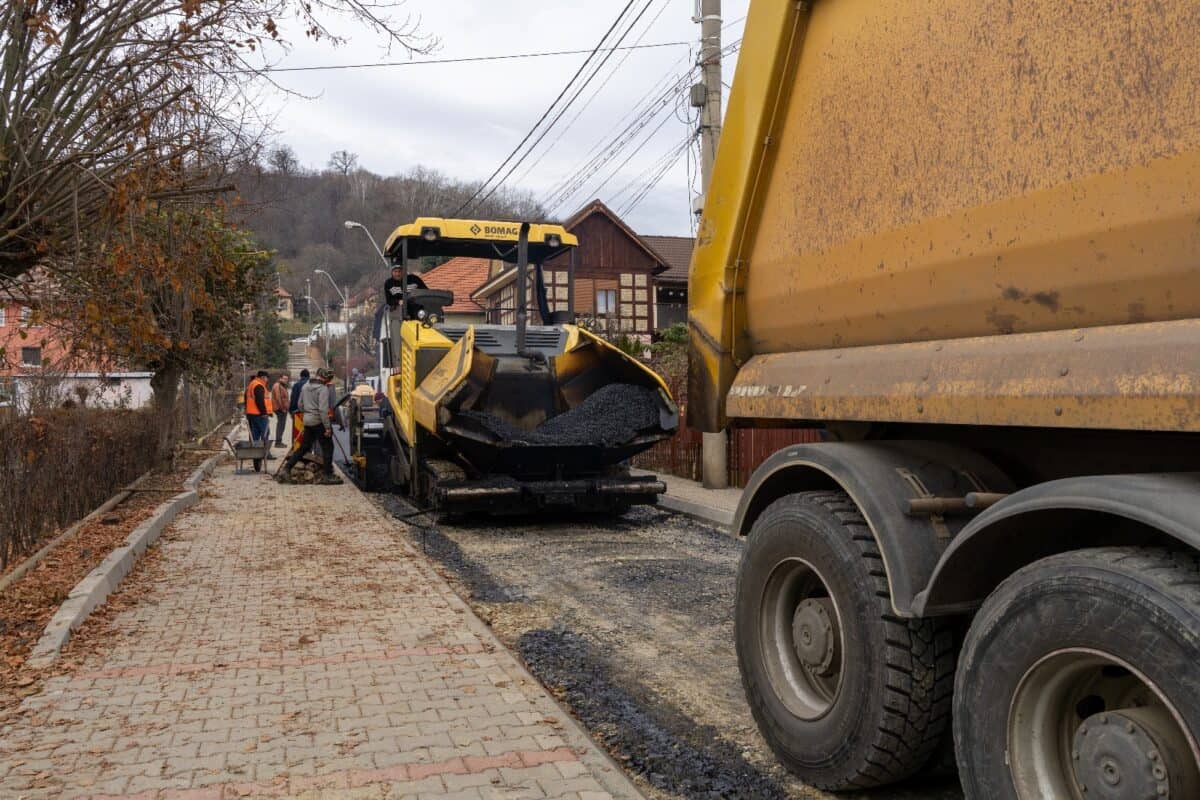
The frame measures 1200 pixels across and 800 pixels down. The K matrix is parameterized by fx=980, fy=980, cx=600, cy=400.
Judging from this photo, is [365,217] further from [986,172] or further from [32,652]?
[986,172]

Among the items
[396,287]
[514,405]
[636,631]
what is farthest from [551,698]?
[396,287]

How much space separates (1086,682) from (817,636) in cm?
110

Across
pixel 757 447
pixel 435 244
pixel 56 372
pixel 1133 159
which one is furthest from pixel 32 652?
pixel 757 447

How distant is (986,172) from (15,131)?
527 cm

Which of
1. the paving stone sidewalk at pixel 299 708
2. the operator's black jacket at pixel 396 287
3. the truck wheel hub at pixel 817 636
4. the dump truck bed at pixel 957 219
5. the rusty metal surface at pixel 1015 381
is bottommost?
the paving stone sidewalk at pixel 299 708

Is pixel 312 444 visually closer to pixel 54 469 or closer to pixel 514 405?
pixel 514 405

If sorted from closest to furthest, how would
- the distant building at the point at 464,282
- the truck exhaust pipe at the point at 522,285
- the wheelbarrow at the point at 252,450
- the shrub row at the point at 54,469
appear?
the shrub row at the point at 54,469 → the truck exhaust pipe at the point at 522,285 → the wheelbarrow at the point at 252,450 → the distant building at the point at 464,282

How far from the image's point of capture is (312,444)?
47.1ft

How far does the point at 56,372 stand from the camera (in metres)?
11.9

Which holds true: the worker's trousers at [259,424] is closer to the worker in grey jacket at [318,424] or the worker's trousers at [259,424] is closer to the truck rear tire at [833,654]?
the worker in grey jacket at [318,424]

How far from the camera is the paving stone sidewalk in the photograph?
3475 millimetres

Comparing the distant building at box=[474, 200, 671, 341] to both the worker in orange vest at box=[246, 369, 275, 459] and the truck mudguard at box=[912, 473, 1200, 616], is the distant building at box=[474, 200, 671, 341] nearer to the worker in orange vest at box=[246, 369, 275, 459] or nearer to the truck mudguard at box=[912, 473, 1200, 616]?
the worker in orange vest at box=[246, 369, 275, 459]

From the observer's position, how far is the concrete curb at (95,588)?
501 cm

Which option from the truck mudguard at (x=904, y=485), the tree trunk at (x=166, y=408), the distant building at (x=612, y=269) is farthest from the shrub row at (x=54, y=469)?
the distant building at (x=612, y=269)
